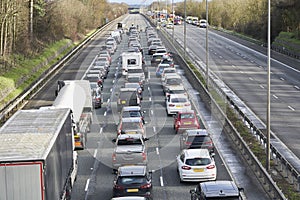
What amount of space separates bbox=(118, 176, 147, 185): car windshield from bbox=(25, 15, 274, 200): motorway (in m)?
1.73

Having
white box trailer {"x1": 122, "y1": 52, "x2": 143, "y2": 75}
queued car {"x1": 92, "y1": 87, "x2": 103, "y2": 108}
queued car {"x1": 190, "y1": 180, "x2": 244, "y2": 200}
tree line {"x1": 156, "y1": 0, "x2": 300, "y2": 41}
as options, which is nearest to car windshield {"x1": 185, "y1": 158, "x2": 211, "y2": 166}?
queued car {"x1": 190, "y1": 180, "x2": 244, "y2": 200}

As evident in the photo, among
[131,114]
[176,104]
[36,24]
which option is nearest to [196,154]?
[131,114]

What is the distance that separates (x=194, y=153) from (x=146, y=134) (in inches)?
379

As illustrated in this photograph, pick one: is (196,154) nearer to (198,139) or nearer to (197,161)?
(197,161)

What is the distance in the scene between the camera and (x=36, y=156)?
17.9 meters

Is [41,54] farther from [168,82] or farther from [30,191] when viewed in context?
[30,191]

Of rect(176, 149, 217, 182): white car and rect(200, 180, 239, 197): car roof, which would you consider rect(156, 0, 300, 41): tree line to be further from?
rect(200, 180, 239, 197): car roof

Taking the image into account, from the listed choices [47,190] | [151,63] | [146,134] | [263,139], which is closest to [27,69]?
[151,63]

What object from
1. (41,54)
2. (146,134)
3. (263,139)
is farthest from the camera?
(41,54)

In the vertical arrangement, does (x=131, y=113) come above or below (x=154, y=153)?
above

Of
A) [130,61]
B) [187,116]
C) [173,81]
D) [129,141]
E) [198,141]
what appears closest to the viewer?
[129,141]

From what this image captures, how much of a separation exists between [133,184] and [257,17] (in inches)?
3576

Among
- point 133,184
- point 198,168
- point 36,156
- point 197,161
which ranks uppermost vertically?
point 36,156

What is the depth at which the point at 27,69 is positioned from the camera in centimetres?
6253
